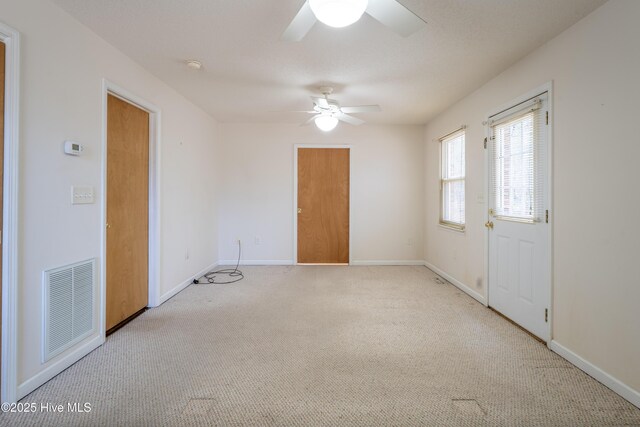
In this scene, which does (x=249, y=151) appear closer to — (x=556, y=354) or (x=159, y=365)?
(x=159, y=365)

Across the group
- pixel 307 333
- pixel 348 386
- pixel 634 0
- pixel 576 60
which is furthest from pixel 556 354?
pixel 634 0

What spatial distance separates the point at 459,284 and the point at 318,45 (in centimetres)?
329

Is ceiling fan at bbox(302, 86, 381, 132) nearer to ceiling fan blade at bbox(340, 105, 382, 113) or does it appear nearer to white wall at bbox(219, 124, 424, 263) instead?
ceiling fan blade at bbox(340, 105, 382, 113)

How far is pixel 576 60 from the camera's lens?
215 cm

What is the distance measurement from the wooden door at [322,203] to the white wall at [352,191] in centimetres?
16

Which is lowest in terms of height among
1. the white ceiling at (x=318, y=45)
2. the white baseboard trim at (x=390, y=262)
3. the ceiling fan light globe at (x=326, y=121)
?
the white baseboard trim at (x=390, y=262)

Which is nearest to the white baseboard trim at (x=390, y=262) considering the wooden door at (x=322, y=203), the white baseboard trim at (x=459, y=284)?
the white baseboard trim at (x=459, y=284)

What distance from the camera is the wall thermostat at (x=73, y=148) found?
6.70 feet

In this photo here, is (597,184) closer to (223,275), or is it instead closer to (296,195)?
(296,195)

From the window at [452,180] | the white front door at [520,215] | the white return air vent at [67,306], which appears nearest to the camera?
the white return air vent at [67,306]

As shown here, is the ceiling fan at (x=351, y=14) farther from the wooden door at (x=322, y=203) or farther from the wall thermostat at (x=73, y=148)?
the wooden door at (x=322, y=203)

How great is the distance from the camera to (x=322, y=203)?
5.30 metres

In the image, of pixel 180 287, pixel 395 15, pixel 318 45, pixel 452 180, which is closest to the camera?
pixel 395 15

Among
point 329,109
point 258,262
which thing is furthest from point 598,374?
point 258,262
